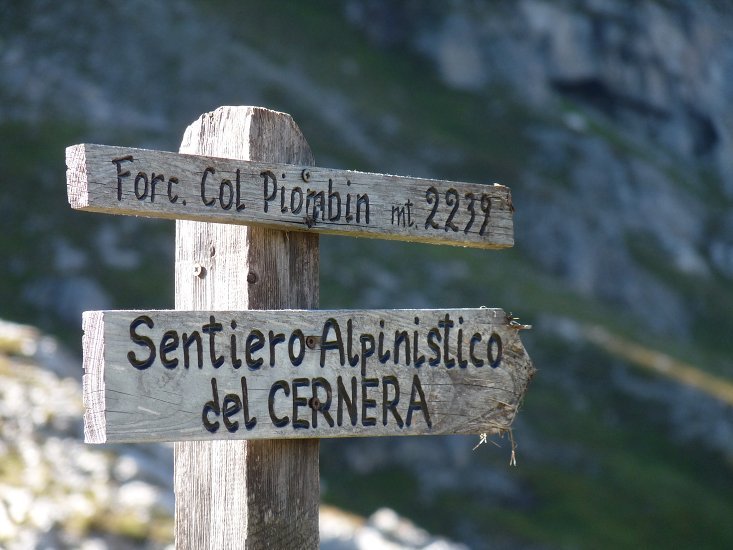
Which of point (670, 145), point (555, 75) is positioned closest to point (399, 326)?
point (555, 75)

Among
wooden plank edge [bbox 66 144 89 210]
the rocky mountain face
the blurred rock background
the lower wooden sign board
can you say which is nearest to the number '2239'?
the lower wooden sign board

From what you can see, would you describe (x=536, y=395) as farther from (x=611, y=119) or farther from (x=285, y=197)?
(x=611, y=119)

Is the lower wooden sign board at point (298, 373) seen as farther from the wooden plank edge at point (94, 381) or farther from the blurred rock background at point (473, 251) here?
the blurred rock background at point (473, 251)

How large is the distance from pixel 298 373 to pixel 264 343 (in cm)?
20

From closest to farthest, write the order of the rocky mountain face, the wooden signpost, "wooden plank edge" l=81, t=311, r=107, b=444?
"wooden plank edge" l=81, t=311, r=107, b=444
the wooden signpost
the rocky mountain face

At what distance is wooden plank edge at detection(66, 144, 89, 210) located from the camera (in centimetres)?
440

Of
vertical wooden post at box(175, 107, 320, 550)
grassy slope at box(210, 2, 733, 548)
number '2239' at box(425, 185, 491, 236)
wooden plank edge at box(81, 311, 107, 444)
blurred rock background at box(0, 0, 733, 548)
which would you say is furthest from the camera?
grassy slope at box(210, 2, 733, 548)

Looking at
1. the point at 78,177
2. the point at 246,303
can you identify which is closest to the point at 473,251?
the point at 246,303

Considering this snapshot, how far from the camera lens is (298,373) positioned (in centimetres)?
462

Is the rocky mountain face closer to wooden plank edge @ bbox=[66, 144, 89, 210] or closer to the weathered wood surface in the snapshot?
the weathered wood surface

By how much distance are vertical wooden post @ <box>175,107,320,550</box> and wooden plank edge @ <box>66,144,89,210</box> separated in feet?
1.85

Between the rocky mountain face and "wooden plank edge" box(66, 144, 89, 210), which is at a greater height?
the rocky mountain face

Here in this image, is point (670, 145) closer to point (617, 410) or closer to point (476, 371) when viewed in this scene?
point (617, 410)

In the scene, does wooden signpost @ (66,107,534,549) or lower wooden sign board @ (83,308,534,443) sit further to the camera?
wooden signpost @ (66,107,534,549)
